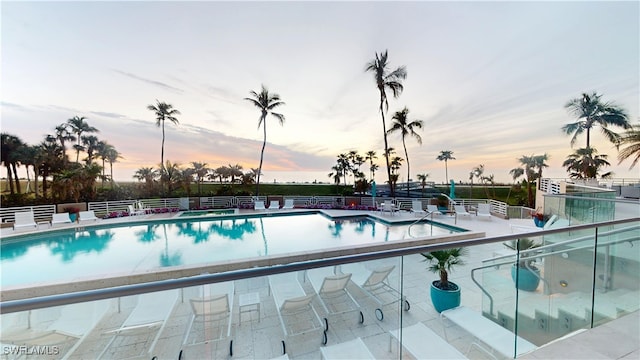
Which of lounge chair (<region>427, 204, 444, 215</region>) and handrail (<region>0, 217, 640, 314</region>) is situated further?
lounge chair (<region>427, 204, 444, 215</region>)

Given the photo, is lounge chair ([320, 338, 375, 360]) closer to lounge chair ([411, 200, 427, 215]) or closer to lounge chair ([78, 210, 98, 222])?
lounge chair ([411, 200, 427, 215])

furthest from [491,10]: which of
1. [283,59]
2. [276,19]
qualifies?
[283,59]

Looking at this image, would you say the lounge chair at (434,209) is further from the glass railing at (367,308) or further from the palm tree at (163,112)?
the palm tree at (163,112)

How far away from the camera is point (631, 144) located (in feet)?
34.5

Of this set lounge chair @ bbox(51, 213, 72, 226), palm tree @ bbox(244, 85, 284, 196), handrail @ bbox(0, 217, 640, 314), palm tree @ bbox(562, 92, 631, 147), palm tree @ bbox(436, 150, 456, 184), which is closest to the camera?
handrail @ bbox(0, 217, 640, 314)

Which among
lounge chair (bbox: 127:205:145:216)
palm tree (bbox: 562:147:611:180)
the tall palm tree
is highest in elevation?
the tall palm tree

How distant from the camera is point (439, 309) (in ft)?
8.18

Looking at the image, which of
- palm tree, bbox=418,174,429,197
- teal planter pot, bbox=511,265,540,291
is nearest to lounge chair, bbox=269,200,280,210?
palm tree, bbox=418,174,429,197

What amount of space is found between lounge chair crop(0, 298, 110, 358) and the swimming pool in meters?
4.65

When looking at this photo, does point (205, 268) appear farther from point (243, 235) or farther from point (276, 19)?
point (276, 19)

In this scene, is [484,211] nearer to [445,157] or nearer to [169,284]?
[445,157]

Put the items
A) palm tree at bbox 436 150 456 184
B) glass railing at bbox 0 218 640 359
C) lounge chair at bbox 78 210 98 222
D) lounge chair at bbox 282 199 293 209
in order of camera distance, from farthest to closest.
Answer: palm tree at bbox 436 150 456 184 < lounge chair at bbox 282 199 293 209 < lounge chair at bbox 78 210 98 222 < glass railing at bbox 0 218 640 359

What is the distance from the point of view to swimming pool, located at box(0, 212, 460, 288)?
22.1ft

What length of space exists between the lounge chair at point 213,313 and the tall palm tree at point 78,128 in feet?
57.5
